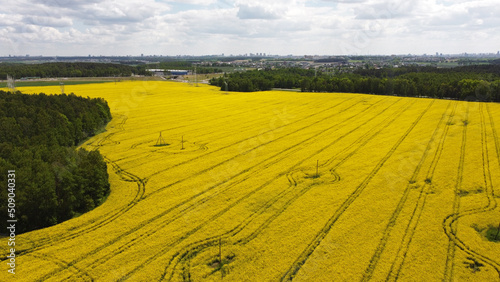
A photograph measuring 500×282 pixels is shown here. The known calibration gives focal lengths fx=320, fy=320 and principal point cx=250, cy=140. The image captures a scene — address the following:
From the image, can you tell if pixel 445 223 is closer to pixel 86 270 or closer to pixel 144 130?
pixel 86 270

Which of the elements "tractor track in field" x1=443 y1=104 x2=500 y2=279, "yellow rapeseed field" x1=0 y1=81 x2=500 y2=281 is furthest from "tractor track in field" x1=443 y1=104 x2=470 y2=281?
"yellow rapeseed field" x1=0 y1=81 x2=500 y2=281

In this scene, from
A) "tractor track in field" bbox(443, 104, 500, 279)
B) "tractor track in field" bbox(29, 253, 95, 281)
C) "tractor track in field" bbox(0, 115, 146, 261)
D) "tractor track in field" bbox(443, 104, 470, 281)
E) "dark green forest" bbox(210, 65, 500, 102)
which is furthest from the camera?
"dark green forest" bbox(210, 65, 500, 102)

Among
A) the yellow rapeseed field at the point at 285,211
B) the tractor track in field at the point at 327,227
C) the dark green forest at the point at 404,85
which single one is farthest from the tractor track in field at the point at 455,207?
the dark green forest at the point at 404,85

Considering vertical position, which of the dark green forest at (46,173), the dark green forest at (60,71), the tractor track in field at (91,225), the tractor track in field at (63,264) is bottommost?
the tractor track in field at (63,264)

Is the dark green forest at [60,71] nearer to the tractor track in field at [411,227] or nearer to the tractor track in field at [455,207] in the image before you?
the tractor track in field at [411,227]

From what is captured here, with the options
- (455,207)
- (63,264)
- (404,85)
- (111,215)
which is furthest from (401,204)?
(404,85)

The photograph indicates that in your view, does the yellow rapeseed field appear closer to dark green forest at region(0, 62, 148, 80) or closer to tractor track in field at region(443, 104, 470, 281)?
tractor track in field at region(443, 104, 470, 281)

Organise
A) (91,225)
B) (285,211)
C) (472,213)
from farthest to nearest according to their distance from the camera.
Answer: (285,211) < (472,213) < (91,225)

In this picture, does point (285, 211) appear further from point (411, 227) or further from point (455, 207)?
point (455, 207)

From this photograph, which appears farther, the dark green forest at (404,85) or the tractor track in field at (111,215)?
the dark green forest at (404,85)
